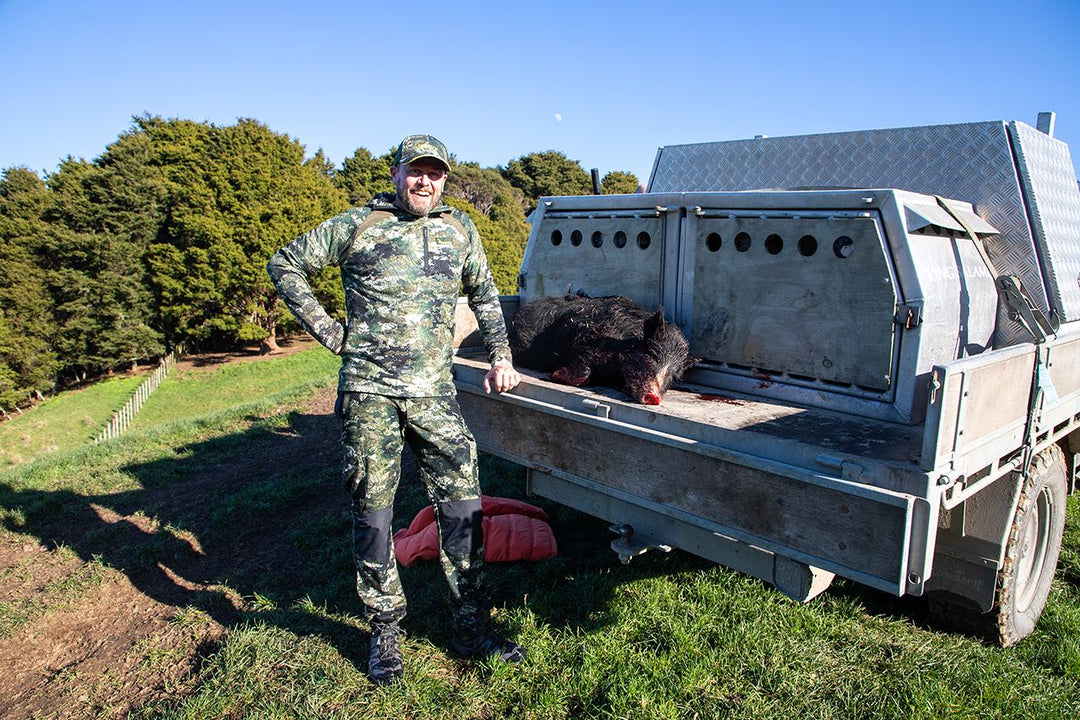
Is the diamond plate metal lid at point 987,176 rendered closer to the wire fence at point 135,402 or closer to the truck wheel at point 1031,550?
the truck wheel at point 1031,550

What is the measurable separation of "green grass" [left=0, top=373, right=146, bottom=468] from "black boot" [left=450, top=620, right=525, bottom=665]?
2244 centimetres

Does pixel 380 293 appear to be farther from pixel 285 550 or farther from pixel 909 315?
pixel 285 550

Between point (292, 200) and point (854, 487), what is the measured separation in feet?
109

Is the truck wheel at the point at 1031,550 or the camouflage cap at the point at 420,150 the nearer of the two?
the camouflage cap at the point at 420,150

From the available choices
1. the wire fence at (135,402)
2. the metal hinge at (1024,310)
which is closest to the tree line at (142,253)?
the wire fence at (135,402)

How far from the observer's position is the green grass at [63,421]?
75.5 ft

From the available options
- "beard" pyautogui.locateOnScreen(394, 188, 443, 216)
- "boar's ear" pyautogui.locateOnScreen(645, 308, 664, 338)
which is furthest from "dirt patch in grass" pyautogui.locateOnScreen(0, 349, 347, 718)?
"boar's ear" pyautogui.locateOnScreen(645, 308, 664, 338)

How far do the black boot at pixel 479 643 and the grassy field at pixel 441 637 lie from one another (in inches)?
2.7

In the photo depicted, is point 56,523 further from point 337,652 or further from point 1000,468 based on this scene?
point 1000,468

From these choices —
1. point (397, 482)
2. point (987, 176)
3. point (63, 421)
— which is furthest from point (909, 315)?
point (63, 421)

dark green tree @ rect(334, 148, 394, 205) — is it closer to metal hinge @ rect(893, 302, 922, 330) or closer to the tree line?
the tree line

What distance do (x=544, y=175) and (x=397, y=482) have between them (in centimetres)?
5427

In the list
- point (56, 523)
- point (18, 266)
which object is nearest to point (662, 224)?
point (56, 523)

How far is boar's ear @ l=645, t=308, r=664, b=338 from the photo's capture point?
11.7ft
